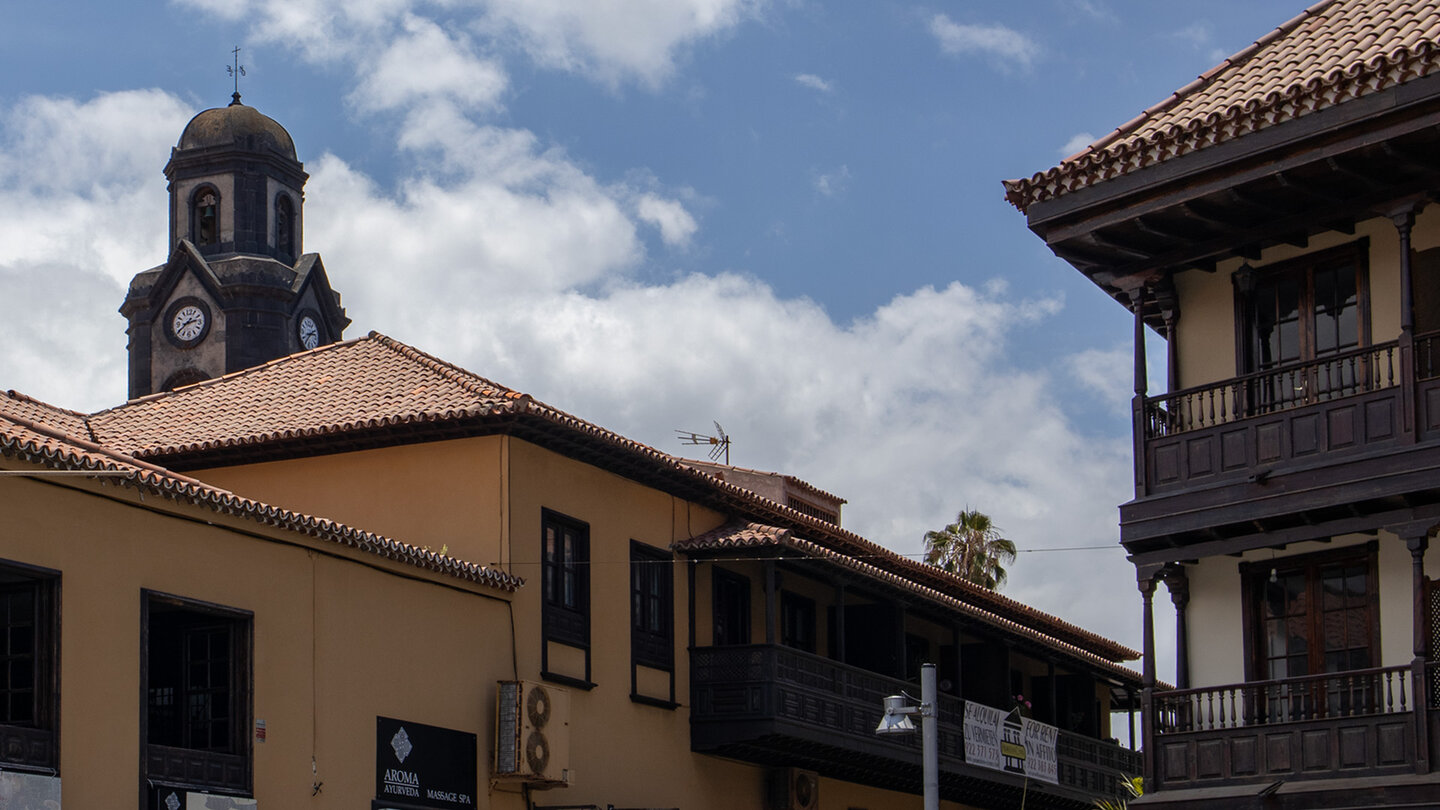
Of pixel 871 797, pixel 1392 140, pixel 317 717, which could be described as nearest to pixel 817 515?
pixel 871 797

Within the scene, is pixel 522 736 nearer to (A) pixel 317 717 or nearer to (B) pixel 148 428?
(A) pixel 317 717

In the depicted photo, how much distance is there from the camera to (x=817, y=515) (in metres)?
38.1

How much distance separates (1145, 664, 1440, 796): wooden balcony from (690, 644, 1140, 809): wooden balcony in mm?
8084

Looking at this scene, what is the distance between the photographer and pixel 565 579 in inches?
1014

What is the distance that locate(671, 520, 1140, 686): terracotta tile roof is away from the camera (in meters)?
27.6

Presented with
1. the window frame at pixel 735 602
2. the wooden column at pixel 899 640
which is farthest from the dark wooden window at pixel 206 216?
the window frame at pixel 735 602

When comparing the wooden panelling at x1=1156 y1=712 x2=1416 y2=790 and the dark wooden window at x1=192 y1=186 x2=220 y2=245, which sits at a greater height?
the dark wooden window at x1=192 y1=186 x2=220 y2=245

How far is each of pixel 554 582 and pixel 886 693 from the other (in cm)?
663

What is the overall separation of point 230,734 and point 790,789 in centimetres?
1157

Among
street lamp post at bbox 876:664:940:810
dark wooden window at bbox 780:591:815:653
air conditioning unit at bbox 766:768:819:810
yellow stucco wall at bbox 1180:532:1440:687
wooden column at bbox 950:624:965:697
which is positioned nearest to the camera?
street lamp post at bbox 876:664:940:810


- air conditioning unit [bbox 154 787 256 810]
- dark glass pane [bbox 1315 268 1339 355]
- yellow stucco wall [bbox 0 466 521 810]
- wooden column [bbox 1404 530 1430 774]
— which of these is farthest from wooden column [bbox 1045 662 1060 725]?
air conditioning unit [bbox 154 787 256 810]

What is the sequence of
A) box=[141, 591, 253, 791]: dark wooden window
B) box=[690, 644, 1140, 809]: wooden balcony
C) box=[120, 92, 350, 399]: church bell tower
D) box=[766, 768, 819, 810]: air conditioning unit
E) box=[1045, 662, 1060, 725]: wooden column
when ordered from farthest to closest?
box=[120, 92, 350, 399]: church bell tower
box=[1045, 662, 1060, 725]: wooden column
box=[766, 768, 819, 810]: air conditioning unit
box=[690, 644, 1140, 809]: wooden balcony
box=[141, 591, 253, 791]: dark wooden window

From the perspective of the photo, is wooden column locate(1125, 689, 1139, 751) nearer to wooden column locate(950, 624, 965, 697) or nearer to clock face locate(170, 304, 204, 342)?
wooden column locate(950, 624, 965, 697)

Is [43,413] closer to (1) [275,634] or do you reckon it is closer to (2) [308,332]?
(1) [275,634]
